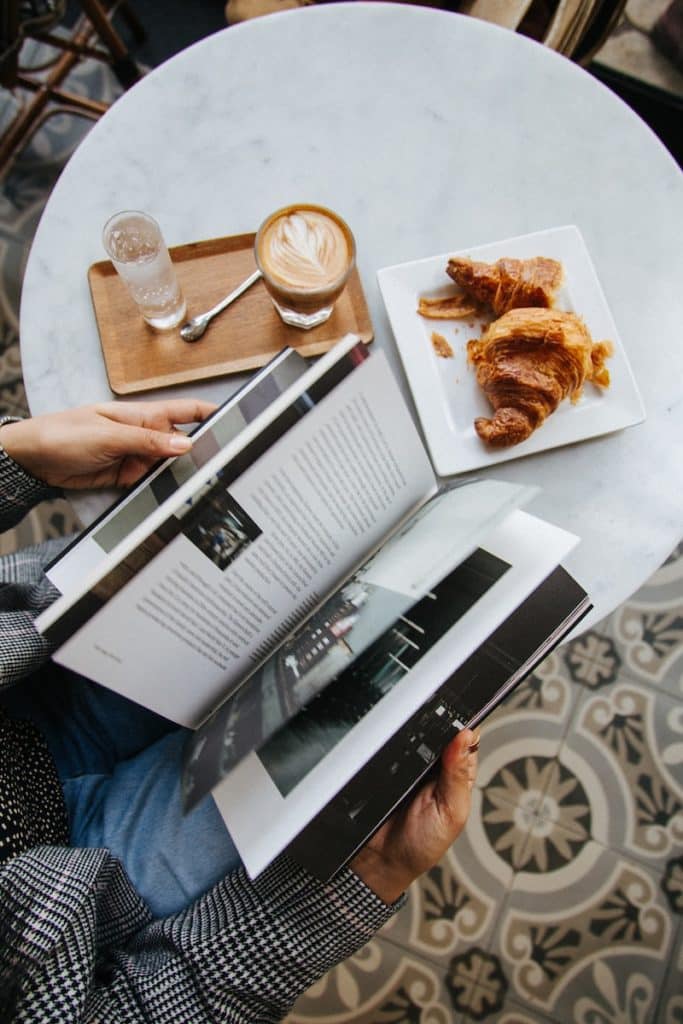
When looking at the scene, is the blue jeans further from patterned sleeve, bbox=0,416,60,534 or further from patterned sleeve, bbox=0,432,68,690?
patterned sleeve, bbox=0,416,60,534

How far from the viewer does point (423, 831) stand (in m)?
0.81

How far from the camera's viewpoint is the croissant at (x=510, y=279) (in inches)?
34.0

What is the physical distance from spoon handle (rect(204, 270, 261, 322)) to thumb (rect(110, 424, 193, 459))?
188mm

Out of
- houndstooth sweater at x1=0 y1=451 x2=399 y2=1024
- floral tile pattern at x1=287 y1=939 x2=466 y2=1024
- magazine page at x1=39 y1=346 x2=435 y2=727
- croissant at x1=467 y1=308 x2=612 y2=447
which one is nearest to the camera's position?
magazine page at x1=39 y1=346 x2=435 y2=727

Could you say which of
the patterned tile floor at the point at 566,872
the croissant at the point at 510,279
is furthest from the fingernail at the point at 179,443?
the patterned tile floor at the point at 566,872

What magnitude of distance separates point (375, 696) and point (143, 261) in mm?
573

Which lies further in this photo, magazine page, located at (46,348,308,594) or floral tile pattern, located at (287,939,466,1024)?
floral tile pattern, located at (287,939,466,1024)

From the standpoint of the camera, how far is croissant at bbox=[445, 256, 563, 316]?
0.86 m

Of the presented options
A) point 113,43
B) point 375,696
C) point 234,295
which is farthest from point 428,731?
point 113,43

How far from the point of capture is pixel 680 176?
0.96 metres

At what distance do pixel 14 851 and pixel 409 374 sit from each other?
72 cm

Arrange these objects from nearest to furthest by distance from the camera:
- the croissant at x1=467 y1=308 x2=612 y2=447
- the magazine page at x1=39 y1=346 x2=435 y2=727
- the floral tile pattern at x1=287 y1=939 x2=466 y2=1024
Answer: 1. the magazine page at x1=39 y1=346 x2=435 y2=727
2. the croissant at x1=467 y1=308 x2=612 y2=447
3. the floral tile pattern at x1=287 y1=939 x2=466 y2=1024

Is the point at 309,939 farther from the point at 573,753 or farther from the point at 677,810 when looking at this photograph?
the point at 677,810

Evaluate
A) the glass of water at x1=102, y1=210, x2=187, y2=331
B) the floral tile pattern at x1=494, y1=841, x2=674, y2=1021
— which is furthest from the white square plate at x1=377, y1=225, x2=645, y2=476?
the floral tile pattern at x1=494, y1=841, x2=674, y2=1021
